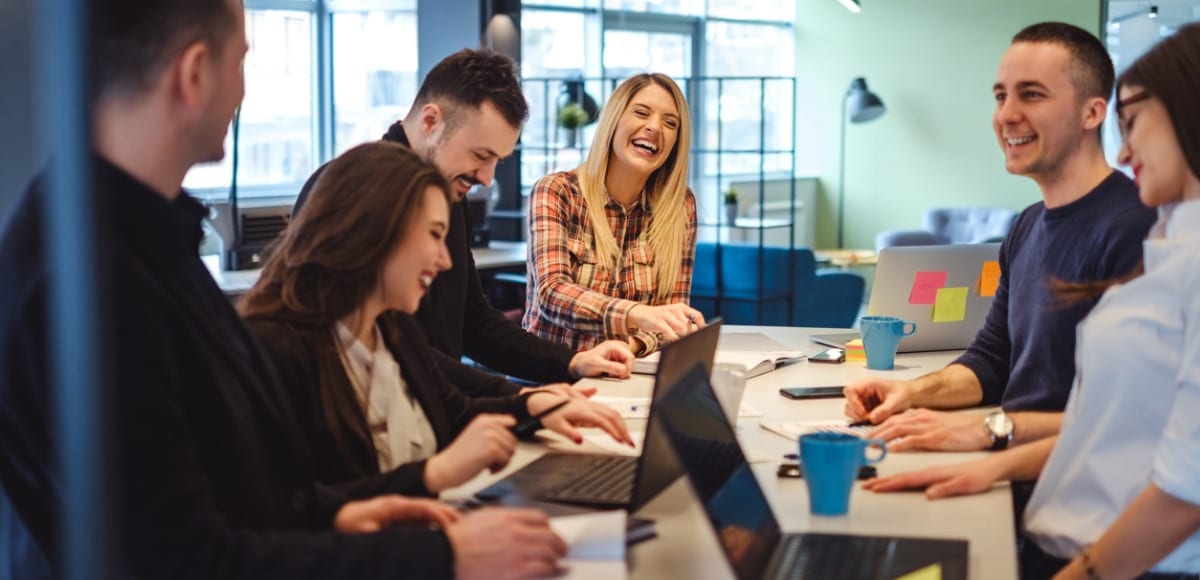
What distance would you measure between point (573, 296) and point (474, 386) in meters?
0.73

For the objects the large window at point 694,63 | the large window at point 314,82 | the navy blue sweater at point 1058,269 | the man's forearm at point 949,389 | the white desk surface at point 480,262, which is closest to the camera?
the navy blue sweater at point 1058,269

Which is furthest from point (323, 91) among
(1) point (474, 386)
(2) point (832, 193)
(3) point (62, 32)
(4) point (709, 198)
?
(3) point (62, 32)

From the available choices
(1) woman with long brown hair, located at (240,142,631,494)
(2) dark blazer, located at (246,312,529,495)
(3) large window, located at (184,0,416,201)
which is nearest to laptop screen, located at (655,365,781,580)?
(1) woman with long brown hair, located at (240,142,631,494)

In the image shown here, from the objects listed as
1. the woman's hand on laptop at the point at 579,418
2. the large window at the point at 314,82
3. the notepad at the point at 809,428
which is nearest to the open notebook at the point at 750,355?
the notepad at the point at 809,428

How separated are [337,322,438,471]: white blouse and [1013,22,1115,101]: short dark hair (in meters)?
1.41

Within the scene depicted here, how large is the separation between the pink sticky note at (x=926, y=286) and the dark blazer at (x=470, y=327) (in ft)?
2.79

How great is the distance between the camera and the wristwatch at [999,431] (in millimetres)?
2047

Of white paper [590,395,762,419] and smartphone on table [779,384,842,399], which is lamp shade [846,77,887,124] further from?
white paper [590,395,762,419]

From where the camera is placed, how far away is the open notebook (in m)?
2.75

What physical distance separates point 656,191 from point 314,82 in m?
5.10

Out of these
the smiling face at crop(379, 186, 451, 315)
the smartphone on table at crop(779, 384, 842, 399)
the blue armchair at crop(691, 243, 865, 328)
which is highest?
the smiling face at crop(379, 186, 451, 315)

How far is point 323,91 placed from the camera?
7910mm

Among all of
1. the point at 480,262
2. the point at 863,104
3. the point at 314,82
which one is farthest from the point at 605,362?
the point at 863,104

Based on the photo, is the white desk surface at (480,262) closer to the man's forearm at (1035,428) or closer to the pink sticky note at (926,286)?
the pink sticky note at (926,286)
